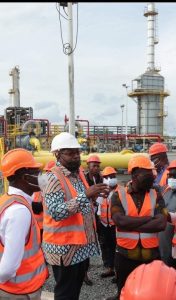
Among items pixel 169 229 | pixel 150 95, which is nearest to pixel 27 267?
pixel 169 229

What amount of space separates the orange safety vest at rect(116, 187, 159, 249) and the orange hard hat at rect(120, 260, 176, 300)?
79.6 inches

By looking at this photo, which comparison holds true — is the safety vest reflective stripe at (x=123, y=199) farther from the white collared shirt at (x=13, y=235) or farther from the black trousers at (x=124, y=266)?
the white collared shirt at (x=13, y=235)

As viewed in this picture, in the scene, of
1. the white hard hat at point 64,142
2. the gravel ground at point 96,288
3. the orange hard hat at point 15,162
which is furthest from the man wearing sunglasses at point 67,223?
the gravel ground at point 96,288

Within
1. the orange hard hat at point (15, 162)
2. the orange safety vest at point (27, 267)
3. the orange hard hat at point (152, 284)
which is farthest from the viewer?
the orange hard hat at point (15, 162)

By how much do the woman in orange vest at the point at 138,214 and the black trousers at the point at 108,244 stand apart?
89.3 inches

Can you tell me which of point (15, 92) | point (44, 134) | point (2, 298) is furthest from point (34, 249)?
point (15, 92)

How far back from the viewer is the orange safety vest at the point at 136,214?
137 inches

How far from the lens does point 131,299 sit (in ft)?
4.47

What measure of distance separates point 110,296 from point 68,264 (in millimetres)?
1785

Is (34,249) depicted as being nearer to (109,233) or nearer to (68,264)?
(68,264)

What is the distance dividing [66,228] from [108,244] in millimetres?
2725

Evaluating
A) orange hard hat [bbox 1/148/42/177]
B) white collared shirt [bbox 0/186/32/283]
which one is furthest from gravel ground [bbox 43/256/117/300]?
orange hard hat [bbox 1/148/42/177]

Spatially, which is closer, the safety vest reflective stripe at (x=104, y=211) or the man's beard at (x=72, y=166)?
the man's beard at (x=72, y=166)

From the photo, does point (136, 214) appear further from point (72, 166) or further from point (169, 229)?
point (169, 229)
